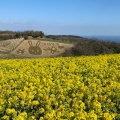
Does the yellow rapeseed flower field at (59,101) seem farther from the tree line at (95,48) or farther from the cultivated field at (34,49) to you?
the cultivated field at (34,49)

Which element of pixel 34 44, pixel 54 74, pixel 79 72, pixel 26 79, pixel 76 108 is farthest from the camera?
pixel 34 44

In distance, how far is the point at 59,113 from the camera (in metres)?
6.87

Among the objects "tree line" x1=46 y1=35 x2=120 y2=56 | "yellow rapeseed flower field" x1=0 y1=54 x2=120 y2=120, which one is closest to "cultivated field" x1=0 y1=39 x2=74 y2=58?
"tree line" x1=46 y1=35 x2=120 y2=56

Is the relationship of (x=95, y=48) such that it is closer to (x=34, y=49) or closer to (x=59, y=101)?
(x=34, y=49)

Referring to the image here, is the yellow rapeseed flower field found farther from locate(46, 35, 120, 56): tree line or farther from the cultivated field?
the cultivated field

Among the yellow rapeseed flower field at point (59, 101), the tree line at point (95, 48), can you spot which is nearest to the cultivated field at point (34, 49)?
the tree line at point (95, 48)

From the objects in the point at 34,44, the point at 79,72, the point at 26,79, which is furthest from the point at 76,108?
the point at 34,44

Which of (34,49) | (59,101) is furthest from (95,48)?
(59,101)

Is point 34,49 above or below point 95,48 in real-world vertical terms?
below

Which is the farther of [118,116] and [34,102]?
[34,102]

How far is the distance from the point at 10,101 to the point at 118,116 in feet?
7.01

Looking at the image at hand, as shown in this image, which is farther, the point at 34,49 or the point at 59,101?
the point at 34,49

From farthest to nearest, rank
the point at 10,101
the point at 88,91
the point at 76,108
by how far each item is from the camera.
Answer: the point at 88,91
the point at 10,101
the point at 76,108

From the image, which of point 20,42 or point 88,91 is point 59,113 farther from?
point 20,42
